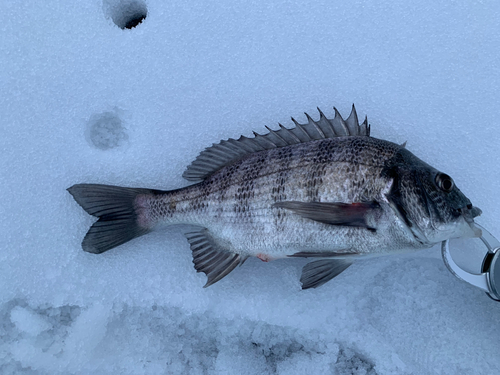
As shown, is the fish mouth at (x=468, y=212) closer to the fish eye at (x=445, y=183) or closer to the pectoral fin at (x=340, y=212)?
the fish eye at (x=445, y=183)

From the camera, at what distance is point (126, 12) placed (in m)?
1.80

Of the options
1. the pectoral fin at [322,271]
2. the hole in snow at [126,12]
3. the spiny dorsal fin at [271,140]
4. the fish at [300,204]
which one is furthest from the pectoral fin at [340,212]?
the hole in snow at [126,12]

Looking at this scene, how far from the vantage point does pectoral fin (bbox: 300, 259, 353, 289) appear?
1425 mm

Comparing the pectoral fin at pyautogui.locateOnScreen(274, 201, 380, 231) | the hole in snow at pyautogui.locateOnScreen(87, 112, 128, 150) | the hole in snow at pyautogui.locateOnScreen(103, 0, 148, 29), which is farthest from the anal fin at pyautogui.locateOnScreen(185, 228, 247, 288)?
the hole in snow at pyautogui.locateOnScreen(103, 0, 148, 29)

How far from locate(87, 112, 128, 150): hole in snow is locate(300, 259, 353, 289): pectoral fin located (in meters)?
0.92

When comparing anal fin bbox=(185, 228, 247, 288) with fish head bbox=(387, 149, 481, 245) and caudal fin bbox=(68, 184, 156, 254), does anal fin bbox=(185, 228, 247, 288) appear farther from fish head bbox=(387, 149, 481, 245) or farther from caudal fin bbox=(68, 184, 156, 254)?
fish head bbox=(387, 149, 481, 245)

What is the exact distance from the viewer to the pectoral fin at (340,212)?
1289 mm

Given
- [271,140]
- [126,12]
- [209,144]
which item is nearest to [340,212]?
[271,140]

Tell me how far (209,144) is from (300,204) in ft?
1.78

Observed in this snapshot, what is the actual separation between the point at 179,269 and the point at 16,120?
3.01 feet

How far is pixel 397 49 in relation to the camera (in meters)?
1.71

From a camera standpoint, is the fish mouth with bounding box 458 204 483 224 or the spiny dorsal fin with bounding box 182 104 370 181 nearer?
the fish mouth with bounding box 458 204 483 224

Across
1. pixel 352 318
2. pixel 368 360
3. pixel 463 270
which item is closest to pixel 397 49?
pixel 463 270

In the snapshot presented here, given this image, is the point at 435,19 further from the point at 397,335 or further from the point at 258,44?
the point at 397,335
